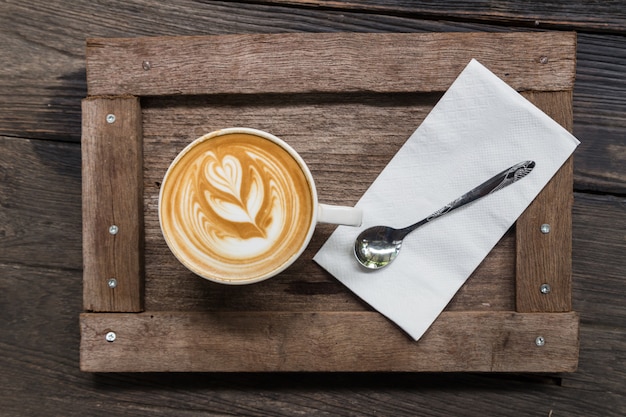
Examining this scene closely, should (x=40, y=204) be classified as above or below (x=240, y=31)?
below

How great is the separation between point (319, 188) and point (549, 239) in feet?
0.93

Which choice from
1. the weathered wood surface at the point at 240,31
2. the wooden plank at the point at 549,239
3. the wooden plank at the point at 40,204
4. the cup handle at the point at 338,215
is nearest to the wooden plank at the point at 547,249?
the wooden plank at the point at 549,239

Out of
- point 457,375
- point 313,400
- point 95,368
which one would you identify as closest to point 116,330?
point 95,368

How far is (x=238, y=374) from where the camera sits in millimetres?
746

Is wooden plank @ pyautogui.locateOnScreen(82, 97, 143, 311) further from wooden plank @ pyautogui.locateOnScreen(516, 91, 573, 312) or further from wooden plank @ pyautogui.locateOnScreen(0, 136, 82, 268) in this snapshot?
wooden plank @ pyautogui.locateOnScreen(516, 91, 573, 312)

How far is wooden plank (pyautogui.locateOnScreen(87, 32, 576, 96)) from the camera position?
66 cm

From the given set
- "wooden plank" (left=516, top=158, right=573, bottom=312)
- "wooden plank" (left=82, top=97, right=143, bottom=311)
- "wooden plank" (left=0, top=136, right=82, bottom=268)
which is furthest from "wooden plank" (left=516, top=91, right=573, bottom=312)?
"wooden plank" (left=0, top=136, right=82, bottom=268)

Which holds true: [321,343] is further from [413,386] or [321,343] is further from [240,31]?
[240,31]

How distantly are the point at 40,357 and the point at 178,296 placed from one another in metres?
0.24

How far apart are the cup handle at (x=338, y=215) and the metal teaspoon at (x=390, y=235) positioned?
0.06 m

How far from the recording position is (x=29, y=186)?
0.76 metres

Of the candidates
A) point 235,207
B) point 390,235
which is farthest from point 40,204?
point 390,235

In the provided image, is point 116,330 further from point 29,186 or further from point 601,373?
point 601,373

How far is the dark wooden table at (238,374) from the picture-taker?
74 cm
